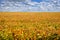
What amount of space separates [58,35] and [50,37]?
1.19ft

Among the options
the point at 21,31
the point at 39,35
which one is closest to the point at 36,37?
the point at 39,35

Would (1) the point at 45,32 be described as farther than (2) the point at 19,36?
Yes

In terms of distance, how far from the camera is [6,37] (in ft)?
31.9

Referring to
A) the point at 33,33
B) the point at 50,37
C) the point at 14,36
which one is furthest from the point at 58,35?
the point at 14,36

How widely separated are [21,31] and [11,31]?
1.46ft

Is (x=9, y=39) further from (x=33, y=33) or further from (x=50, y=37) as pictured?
(x=50, y=37)

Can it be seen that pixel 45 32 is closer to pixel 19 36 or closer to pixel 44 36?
pixel 44 36

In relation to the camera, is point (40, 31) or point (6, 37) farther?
point (40, 31)

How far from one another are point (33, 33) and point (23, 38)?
678 mm

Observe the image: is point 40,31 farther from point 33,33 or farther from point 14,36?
point 14,36

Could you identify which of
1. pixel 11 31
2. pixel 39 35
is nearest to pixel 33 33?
pixel 39 35

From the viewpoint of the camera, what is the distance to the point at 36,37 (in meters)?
9.90

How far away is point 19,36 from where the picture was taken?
384 inches

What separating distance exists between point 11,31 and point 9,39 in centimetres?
67
